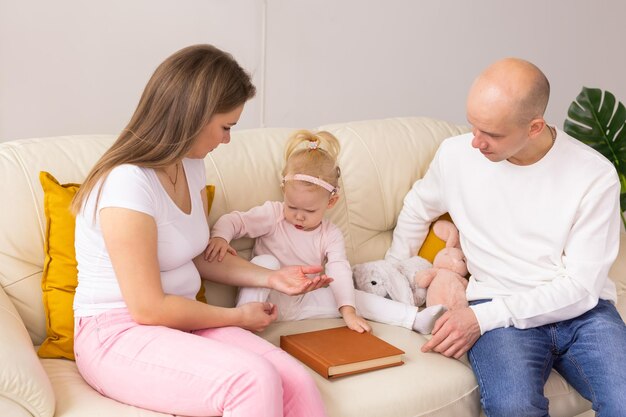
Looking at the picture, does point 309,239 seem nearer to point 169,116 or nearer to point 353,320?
point 353,320

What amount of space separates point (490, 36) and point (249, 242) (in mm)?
2102

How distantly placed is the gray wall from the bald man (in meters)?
1.15

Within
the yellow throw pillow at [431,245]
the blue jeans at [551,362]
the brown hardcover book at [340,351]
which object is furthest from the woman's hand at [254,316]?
the yellow throw pillow at [431,245]

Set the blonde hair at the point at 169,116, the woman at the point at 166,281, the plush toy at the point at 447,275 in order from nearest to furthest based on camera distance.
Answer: the woman at the point at 166,281, the blonde hair at the point at 169,116, the plush toy at the point at 447,275

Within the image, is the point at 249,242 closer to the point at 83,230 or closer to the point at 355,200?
the point at 355,200

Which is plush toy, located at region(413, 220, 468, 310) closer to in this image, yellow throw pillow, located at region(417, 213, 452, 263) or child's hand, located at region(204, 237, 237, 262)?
yellow throw pillow, located at region(417, 213, 452, 263)

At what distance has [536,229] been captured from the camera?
2248mm

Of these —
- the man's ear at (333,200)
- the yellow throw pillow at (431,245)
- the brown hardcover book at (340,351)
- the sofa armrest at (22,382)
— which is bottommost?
the brown hardcover book at (340,351)

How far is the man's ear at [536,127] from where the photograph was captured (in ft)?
7.02

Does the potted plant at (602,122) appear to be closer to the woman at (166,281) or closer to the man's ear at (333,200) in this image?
the man's ear at (333,200)

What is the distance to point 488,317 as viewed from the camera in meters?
2.17

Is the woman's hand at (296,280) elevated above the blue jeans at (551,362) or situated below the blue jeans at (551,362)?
above

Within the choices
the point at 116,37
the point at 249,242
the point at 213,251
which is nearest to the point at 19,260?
the point at 213,251

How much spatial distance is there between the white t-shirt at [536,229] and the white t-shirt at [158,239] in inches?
32.4
